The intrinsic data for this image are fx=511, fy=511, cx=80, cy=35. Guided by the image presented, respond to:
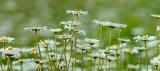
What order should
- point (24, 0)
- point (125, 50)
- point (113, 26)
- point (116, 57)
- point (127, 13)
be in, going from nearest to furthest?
1. point (113, 26)
2. point (116, 57)
3. point (125, 50)
4. point (127, 13)
5. point (24, 0)

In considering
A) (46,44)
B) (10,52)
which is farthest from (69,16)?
(10,52)

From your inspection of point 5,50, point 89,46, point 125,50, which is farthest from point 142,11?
point 5,50

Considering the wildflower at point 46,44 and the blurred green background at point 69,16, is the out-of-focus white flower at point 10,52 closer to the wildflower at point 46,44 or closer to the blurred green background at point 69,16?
the wildflower at point 46,44

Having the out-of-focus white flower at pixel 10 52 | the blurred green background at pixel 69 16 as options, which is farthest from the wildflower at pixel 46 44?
the blurred green background at pixel 69 16

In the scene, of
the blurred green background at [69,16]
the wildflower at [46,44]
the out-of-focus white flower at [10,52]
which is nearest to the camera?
the out-of-focus white flower at [10,52]

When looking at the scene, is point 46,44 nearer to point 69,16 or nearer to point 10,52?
point 10,52

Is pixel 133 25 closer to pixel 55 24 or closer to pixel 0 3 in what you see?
pixel 55 24

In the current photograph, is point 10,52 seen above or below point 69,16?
below

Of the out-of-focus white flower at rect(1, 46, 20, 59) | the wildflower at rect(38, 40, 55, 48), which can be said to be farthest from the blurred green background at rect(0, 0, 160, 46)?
the out-of-focus white flower at rect(1, 46, 20, 59)
